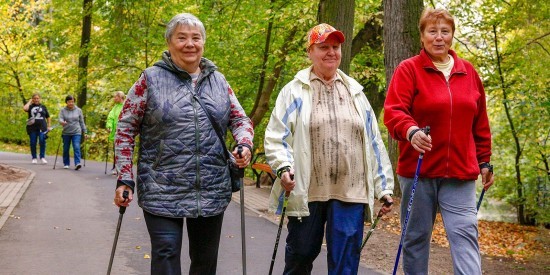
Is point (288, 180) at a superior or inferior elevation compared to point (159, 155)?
inferior

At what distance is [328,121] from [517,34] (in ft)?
40.3

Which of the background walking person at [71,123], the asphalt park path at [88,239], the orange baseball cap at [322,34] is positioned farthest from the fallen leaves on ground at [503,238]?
the background walking person at [71,123]

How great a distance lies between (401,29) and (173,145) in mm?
6248

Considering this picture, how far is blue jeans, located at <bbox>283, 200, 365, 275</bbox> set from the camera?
462cm

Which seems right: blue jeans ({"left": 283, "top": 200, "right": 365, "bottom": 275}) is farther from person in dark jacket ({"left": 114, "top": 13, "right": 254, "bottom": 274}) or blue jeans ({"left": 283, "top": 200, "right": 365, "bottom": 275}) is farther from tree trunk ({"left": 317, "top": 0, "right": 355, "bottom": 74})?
tree trunk ({"left": 317, "top": 0, "right": 355, "bottom": 74})

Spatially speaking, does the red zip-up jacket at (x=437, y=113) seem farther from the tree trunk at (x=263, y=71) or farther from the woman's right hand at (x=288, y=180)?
the tree trunk at (x=263, y=71)

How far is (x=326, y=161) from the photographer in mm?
4637

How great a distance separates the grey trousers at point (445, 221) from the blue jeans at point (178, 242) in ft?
4.21

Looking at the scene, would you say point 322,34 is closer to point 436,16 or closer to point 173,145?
point 436,16

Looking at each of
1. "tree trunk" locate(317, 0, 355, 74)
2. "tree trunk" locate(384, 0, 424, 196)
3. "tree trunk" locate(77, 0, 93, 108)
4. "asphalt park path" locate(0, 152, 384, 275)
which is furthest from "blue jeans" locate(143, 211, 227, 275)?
"tree trunk" locate(77, 0, 93, 108)

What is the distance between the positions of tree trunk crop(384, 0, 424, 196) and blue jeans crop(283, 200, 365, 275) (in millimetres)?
5352

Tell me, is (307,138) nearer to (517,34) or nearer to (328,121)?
(328,121)

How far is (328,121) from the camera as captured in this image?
4.64 meters

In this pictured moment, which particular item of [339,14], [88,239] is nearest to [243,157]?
[88,239]
